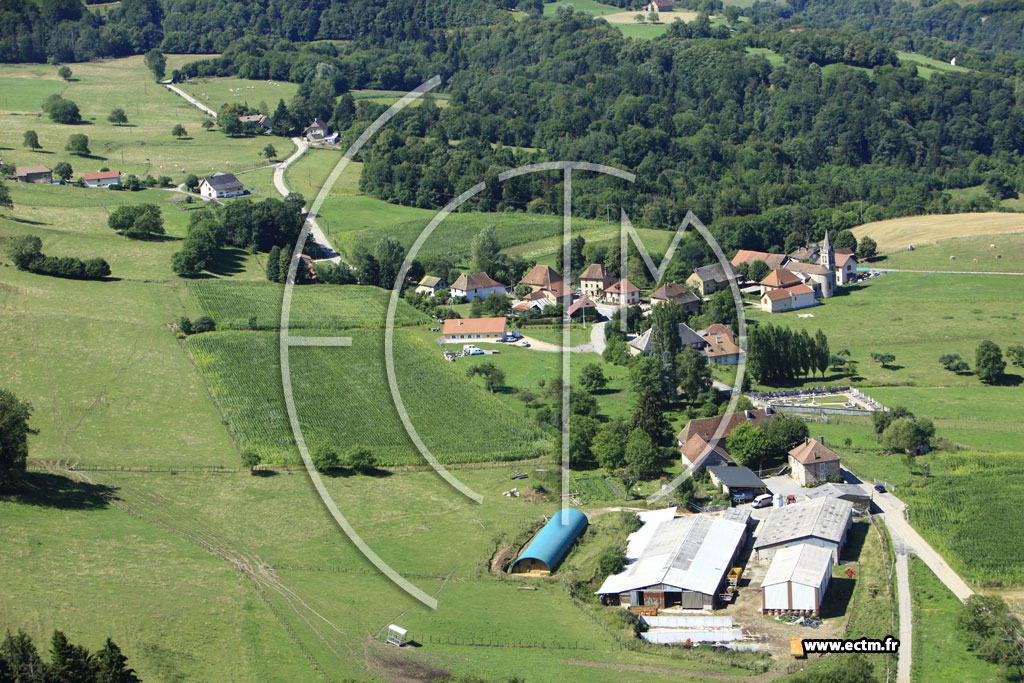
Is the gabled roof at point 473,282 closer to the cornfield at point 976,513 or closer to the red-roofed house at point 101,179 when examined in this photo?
the cornfield at point 976,513

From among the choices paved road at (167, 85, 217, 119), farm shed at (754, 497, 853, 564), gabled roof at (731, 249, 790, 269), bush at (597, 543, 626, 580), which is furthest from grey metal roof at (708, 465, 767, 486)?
paved road at (167, 85, 217, 119)

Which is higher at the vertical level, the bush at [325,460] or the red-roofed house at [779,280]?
the bush at [325,460]

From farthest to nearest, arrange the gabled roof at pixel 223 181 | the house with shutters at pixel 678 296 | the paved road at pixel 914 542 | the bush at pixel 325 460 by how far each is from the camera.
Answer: the gabled roof at pixel 223 181, the house with shutters at pixel 678 296, the bush at pixel 325 460, the paved road at pixel 914 542

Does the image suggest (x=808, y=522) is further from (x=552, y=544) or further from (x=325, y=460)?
(x=325, y=460)

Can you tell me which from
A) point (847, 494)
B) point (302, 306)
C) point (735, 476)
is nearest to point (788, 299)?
point (735, 476)

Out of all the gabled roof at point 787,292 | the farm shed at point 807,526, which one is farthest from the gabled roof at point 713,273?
the farm shed at point 807,526

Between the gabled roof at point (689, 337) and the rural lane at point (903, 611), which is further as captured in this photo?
the gabled roof at point (689, 337)

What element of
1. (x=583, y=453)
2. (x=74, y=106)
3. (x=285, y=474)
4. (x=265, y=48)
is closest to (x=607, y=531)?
(x=583, y=453)

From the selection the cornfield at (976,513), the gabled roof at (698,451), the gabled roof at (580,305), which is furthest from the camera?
the gabled roof at (580,305)

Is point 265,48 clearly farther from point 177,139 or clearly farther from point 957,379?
point 957,379
